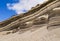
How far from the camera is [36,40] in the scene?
385 inches

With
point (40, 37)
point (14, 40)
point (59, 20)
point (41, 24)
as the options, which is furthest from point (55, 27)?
point (14, 40)

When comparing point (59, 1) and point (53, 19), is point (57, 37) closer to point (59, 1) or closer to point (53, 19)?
point (53, 19)

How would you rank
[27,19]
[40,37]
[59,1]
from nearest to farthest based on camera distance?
1. [40,37]
2. [59,1]
3. [27,19]

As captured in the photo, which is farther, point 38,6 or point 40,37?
point 38,6

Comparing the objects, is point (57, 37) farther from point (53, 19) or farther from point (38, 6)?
point (38, 6)

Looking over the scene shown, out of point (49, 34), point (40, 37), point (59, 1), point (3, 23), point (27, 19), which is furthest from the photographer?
point (3, 23)

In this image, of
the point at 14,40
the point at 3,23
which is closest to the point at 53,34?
the point at 14,40

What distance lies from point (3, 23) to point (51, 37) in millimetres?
10888

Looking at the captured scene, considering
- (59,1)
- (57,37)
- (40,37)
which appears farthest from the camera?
(59,1)

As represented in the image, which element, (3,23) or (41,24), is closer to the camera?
(41,24)

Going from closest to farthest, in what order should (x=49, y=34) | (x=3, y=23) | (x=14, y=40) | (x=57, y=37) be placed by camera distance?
(x=57, y=37) → (x=49, y=34) → (x=14, y=40) → (x=3, y=23)

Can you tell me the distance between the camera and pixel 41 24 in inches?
461

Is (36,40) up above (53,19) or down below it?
below

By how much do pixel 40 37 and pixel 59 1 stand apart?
2680 mm
